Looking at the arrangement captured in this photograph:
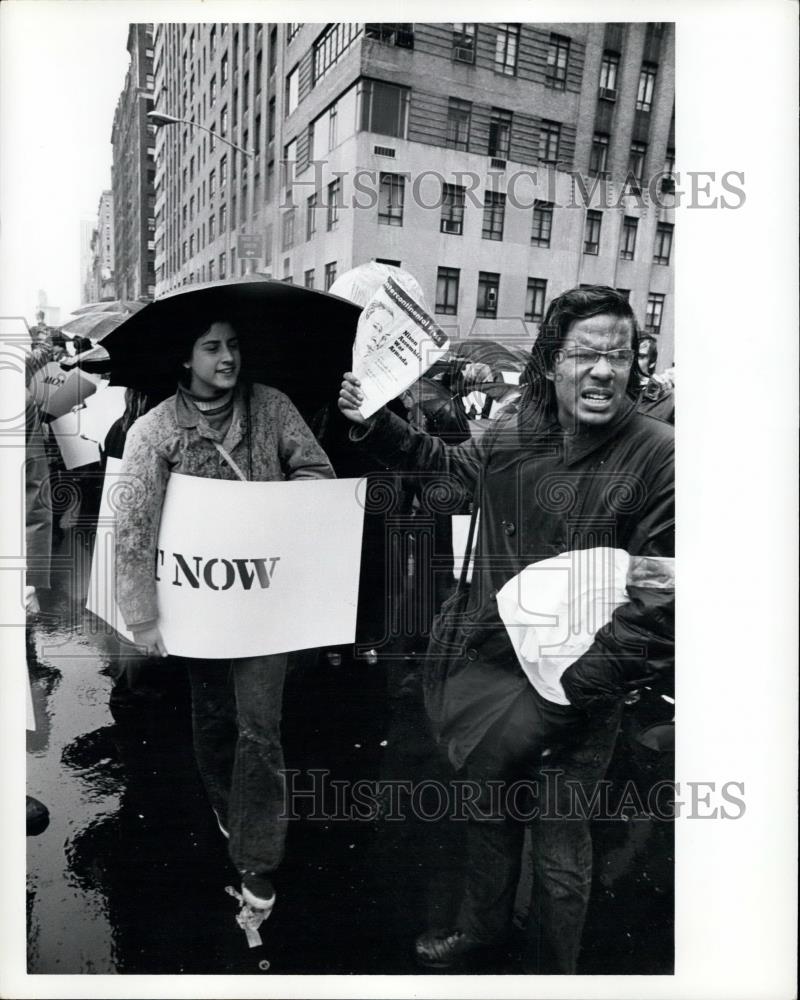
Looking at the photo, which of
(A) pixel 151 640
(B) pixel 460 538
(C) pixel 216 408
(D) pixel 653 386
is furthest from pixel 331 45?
(A) pixel 151 640

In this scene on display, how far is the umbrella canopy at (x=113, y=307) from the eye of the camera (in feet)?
10.9

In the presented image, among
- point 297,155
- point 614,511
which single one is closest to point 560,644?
point 614,511

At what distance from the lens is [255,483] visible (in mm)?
3373

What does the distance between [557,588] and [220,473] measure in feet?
4.55

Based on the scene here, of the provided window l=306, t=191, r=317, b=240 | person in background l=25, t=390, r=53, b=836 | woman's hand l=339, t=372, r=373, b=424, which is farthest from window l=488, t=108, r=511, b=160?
person in background l=25, t=390, r=53, b=836

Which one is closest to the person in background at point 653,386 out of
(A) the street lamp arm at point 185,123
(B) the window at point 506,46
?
(B) the window at point 506,46

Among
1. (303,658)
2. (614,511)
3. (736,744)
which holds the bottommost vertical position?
(736,744)

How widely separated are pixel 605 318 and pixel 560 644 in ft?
4.17

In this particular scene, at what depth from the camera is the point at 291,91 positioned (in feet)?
11.0

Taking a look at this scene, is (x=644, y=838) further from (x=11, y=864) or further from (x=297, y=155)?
(x=297, y=155)

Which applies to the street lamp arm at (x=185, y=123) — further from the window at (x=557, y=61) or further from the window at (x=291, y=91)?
the window at (x=557, y=61)

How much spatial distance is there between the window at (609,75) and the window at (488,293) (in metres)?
0.79

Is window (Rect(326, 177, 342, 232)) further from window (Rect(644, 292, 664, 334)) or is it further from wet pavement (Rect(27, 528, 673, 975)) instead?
wet pavement (Rect(27, 528, 673, 975))

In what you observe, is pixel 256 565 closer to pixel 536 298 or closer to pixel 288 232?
pixel 288 232
